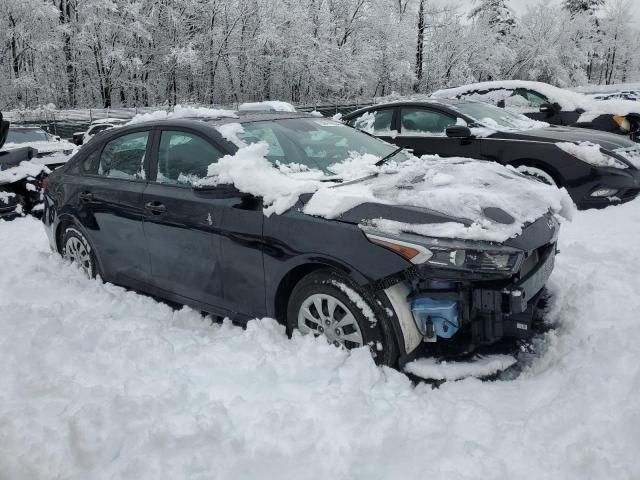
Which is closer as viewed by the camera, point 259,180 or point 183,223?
point 259,180

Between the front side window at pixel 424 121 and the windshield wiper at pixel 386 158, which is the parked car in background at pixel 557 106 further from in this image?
the windshield wiper at pixel 386 158

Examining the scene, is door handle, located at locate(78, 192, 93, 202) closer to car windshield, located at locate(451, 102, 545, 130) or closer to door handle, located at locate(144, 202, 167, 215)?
door handle, located at locate(144, 202, 167, 215)

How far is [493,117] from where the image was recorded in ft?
24.3

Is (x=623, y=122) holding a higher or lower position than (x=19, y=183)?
higher

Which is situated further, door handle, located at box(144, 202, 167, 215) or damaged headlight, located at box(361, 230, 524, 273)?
door handle, located at box(144, 202, 167, 215)

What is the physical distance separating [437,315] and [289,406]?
91 centimetres

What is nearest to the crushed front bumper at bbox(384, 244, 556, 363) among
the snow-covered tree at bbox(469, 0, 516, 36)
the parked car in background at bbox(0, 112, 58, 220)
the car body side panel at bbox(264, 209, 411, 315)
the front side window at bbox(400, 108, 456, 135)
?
the car body side panel at bbox(264, 209, 411, 315)

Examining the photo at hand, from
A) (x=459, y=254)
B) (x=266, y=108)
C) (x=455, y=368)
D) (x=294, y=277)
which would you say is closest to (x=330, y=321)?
(x=294, y=277)

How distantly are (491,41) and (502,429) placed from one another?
3961cm

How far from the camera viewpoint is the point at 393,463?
7.77 ft

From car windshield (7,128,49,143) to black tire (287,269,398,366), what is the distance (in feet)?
27.6

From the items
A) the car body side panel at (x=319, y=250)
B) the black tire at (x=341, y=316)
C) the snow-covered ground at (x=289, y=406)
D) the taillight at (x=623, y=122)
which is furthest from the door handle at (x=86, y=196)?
the taillight at (x=623, y=122)

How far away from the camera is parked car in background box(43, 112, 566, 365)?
2.87m

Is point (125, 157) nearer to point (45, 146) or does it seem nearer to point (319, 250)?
point (319, 250)
